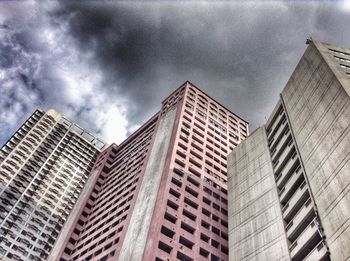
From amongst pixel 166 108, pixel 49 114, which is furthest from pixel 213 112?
pixel 49 114

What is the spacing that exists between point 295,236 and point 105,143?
304 ft

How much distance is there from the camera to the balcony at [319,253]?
25.9 m

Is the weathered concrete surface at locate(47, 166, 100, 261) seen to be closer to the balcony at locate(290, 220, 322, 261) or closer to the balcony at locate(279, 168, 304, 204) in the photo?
the balcony at locate(279, 168, 304, 204)

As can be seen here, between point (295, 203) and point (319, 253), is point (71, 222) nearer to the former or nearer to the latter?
point (295, 203)

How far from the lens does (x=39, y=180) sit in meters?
88.0

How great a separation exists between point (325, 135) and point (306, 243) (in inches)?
352

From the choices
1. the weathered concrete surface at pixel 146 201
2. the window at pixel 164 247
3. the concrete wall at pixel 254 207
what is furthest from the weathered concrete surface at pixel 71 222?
the concrete wall at pixel 254 207

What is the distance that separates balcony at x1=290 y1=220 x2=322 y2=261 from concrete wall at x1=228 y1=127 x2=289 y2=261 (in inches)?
30.9

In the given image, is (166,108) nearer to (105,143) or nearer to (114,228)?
(114,228)

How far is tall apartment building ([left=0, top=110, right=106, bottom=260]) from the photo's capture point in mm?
75194

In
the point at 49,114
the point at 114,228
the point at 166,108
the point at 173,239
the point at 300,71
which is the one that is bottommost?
the point at 173,239

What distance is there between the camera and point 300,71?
40.5m

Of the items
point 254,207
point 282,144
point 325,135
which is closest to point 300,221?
point 325,135

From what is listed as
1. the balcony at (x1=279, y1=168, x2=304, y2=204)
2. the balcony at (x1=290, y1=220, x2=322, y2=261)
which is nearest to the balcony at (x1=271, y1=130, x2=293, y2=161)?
the balcony at (x1=279, y1=168, x2=304, y2=204)
